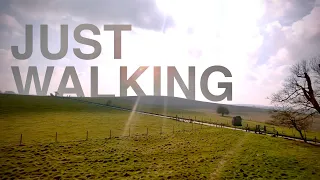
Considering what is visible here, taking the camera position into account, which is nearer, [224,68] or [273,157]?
[273,157]

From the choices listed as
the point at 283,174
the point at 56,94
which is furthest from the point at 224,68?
the point at 56,94

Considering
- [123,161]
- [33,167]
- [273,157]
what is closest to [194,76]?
[273,157]

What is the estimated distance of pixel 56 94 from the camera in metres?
160

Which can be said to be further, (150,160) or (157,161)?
(150,160)

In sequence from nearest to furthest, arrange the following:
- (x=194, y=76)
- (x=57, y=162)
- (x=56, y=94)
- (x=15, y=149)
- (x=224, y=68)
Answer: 1. (x=57, y=162)
2. (x=15, y=149)
3. (x=224, y=68)
4. (x=194, y=76)
5. (x=56, y=94)

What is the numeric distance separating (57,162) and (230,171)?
63.1ft

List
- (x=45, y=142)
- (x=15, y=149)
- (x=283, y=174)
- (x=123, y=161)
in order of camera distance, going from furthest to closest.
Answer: (x=45, y=142) → (x=15, y=149) → (x=123, y=161) → (x=283, y=174)

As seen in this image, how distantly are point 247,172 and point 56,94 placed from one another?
542 ft

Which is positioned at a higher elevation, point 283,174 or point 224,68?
point 224,68

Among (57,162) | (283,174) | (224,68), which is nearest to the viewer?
(283,174)

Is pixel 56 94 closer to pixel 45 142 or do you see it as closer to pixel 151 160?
pixel 45 142

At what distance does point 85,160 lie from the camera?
80.7 ft

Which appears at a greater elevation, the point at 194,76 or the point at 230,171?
the point at 194,76

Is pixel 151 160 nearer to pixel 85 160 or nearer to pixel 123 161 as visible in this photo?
pixel 123 161
